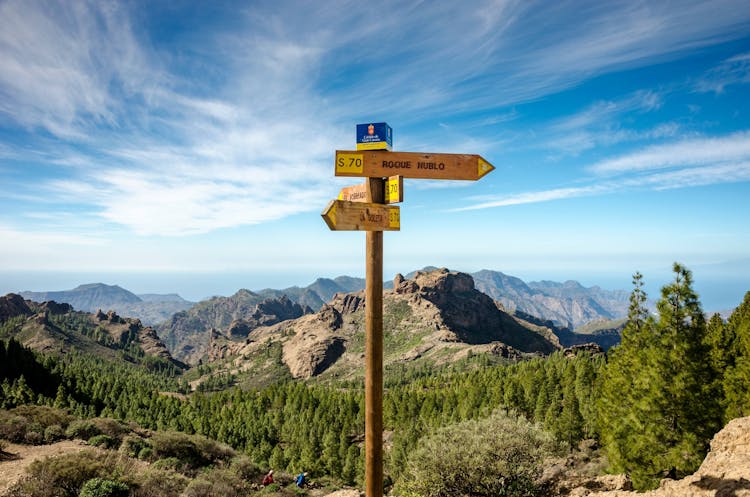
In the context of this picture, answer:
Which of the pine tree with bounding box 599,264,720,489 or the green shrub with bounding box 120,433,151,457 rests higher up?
the pine tree with bounding box 599,264,720,489

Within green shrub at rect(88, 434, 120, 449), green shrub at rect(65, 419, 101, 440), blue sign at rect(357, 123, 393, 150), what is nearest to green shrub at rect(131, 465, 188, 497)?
green shrub at rect(88, 434, 120, 449)

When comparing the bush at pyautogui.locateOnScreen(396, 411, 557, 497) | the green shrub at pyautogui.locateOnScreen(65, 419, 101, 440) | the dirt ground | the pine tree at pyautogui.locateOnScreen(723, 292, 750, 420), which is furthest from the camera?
the pine tree at pyautogui.locateOnScreen(723, 292, 750, 420)

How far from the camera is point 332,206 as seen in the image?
6.81 metres

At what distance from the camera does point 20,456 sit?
67.1 ft

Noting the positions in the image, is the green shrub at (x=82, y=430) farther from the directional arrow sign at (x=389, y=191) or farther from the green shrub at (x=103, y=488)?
the directional arrow sign at (x=389, y=191)

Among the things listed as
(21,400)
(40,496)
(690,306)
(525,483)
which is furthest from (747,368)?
(21,400)

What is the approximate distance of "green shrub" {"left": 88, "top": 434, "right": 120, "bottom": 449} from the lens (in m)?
25.8

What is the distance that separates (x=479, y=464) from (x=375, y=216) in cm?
1880

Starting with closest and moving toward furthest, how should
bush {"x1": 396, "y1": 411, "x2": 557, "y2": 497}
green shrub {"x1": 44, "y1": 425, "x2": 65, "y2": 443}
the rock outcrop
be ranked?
the rock outcrop → bush {"x1": 396, "y1": 411, "x2": 557, "y2": 497} → green shrub {"x1": 44, "y1": 425, "x2": 65, "y2": 443}

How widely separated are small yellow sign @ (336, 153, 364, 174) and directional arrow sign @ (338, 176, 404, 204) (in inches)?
17.8

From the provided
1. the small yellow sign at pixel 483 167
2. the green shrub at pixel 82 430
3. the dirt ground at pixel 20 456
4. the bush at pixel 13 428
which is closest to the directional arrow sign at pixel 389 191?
the small yellow sign at pixel 483 167

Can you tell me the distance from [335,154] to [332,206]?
118 cm

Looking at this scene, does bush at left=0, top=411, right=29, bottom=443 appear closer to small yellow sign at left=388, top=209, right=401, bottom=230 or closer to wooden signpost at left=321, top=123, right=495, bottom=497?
wooden signpost at left=321, top=123, right=495, bottom=497

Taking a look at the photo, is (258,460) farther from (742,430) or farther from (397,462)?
(742,430)
